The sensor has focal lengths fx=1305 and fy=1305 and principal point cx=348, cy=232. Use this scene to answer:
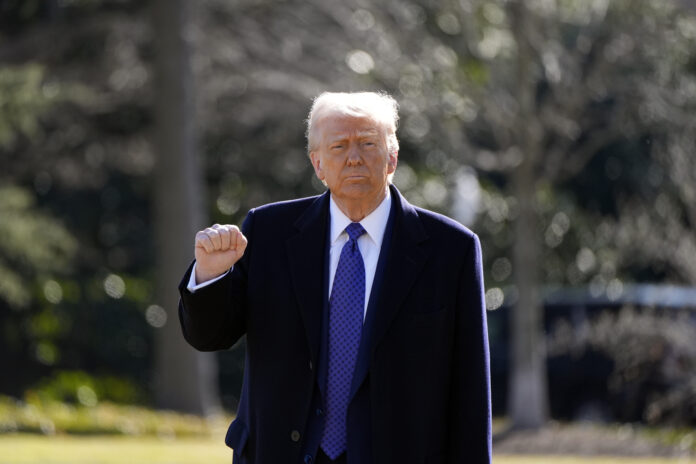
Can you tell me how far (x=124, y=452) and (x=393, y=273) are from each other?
291 inches

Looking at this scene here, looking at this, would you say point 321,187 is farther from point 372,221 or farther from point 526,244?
point 372,221

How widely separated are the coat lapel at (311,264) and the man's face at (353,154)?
0.16 meters

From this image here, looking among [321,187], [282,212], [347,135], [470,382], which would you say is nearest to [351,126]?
[347,135]

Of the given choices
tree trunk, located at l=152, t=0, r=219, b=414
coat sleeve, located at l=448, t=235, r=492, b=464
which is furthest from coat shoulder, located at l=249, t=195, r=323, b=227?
tree trunk, located at l=152, t=0, r=219, b=414

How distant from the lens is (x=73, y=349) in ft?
69.7

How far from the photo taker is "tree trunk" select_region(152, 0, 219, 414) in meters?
15.5

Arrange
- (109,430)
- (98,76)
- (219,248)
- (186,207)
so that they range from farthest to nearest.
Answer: (98,76) < (186,207) < (109,430) < (219,248)

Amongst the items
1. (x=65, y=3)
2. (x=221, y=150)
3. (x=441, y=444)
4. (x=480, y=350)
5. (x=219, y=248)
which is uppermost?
(x=65, y=3)

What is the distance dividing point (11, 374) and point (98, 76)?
6.03 meters

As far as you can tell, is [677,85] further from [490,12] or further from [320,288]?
[320,288]

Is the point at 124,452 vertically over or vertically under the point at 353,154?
under

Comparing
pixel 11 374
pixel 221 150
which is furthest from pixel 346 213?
pixel 11 374

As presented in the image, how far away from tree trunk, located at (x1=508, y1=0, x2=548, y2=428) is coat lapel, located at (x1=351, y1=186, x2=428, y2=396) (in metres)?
9.63

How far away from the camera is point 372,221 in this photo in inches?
145
